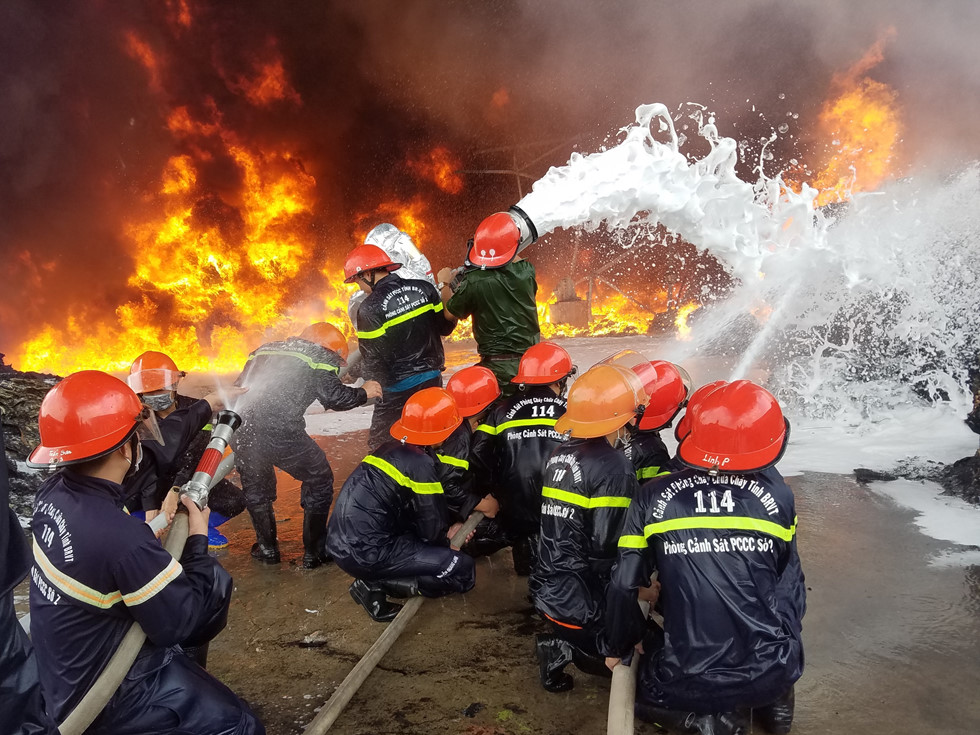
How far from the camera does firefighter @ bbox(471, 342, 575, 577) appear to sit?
12.4 feet

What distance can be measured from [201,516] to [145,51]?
14606 mm

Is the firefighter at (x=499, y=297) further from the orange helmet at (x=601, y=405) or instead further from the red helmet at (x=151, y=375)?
the red helmet at (x=151, y=375)

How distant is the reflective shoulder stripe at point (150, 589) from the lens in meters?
1.96

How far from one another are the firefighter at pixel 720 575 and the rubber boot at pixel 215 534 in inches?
117

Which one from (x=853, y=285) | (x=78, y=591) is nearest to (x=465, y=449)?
(x=78, y=591)

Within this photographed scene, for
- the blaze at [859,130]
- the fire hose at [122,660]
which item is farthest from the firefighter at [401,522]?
the blaze at [859,130]

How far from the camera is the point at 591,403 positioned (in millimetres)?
2902

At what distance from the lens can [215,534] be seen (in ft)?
14.8

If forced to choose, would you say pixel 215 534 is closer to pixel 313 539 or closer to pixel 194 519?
pixel 313 539

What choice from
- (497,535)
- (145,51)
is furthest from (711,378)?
(145,51)

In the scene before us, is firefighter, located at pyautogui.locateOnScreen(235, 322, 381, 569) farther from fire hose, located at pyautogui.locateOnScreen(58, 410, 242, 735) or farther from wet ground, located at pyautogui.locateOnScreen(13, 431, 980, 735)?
fire hose, located at pyautogui.locateOnScreen(58, 410, 242, 735)

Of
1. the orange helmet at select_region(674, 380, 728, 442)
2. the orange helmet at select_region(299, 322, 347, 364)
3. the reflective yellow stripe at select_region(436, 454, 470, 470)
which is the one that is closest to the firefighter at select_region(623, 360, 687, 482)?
the orange helmet at select_region(674, 380, 728, 442)

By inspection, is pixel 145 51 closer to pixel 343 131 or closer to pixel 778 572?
pixel 343 131

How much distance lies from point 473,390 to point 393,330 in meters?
0.93
